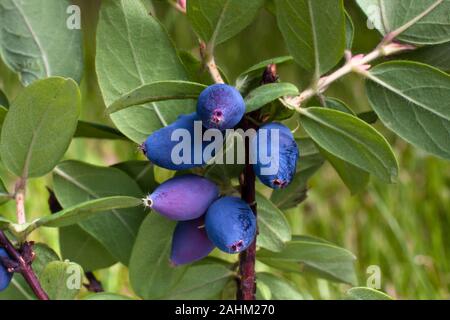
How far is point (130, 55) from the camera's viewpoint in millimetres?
657

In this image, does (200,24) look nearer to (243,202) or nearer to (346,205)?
(243,202)

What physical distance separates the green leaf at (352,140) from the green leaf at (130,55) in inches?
4.3

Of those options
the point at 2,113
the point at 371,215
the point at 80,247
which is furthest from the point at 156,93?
the point at 371,215

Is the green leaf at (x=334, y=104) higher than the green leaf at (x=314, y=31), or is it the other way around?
the green leaf at (x=314, y=31)

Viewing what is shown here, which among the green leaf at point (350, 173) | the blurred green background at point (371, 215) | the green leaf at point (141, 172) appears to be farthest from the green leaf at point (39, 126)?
the blurred green background at point (371, 215)

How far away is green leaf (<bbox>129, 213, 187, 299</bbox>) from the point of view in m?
0.70

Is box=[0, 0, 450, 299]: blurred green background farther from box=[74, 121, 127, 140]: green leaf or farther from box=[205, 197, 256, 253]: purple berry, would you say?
box=[205, 197, 256, 253]: purple berry

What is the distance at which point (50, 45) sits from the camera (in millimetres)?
709

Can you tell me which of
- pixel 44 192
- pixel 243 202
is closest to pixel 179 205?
pixel 243 202

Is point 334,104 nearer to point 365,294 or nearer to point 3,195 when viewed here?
point 365,294

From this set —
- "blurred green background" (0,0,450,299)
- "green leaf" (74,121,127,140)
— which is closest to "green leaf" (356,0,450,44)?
"green leaf" (74,121,127,140)

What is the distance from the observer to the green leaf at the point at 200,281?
2.57 feet

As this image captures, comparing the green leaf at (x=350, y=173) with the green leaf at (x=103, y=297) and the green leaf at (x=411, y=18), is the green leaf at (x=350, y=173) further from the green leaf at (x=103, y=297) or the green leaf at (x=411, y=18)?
the green leaf at (x=103, y=297)

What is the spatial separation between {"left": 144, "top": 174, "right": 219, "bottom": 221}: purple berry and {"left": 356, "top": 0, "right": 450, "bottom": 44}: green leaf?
0.20 m
